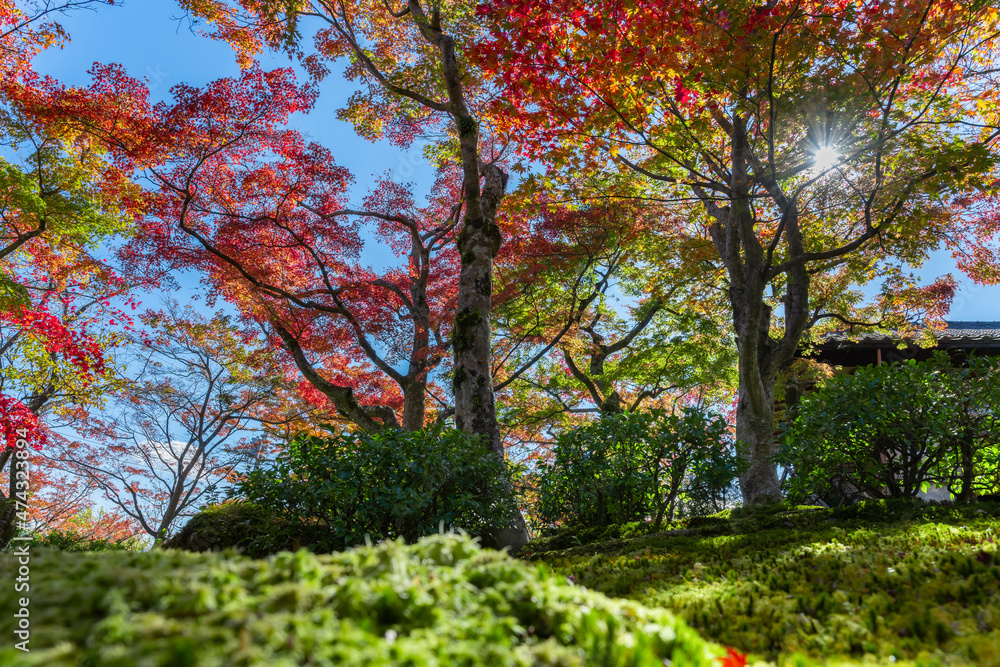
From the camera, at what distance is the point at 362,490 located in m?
4.12

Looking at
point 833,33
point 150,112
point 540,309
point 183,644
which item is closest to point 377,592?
point 183,644

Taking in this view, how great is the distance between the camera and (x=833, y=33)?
207 inches

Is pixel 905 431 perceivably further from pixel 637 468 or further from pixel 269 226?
pixel 269 226

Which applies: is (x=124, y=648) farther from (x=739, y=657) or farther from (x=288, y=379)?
(x=288, y=379)

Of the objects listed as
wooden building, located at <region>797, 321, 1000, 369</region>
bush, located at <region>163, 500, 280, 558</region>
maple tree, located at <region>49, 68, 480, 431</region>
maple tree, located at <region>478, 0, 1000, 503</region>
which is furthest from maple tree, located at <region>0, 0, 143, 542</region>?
wooden building, located at <region>797, 321, 1000, 369</region>

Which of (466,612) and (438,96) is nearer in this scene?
(466,612)

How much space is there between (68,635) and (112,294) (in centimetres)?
1270

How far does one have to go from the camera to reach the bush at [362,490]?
4.00 metres

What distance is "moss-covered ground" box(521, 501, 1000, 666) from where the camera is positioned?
6.53 ft

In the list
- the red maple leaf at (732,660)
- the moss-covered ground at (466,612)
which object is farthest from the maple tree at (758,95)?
the red maple leaf at (732,660)

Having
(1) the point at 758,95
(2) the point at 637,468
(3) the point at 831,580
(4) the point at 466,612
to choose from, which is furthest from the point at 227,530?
(1) the point at 758,95

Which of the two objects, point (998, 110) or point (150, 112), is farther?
point (150, 112)

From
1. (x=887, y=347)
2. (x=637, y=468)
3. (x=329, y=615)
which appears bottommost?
(x=329, y=615)

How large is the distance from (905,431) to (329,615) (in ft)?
18.2
